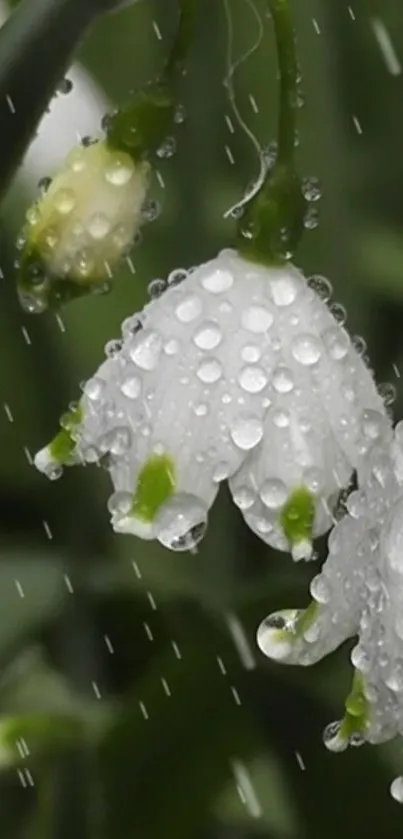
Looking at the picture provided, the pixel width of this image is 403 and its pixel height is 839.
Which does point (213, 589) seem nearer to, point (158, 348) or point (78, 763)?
point (78, 763)

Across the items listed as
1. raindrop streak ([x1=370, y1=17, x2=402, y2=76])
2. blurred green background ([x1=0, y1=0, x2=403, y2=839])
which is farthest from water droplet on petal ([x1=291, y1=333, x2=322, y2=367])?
raindrop streak ([x1=370, y1=17, x2=402, y2=76])

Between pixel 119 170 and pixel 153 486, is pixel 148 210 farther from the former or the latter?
pixel 153 486

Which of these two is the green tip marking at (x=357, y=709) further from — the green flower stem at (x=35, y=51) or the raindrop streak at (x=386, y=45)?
the raindrop streak at (x=386, y=45)

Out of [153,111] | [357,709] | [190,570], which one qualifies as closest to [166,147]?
[153,111]

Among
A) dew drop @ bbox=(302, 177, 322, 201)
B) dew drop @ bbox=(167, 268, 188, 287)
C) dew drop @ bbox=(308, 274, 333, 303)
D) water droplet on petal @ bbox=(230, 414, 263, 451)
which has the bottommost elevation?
water droplet on petal @ bbox=(230, 414, 263, 451)

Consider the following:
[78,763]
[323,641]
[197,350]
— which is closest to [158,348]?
[197,350]

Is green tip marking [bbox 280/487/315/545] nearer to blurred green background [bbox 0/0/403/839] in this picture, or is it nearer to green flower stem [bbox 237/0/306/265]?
green flower stem [bbox 237/0/306/265]
